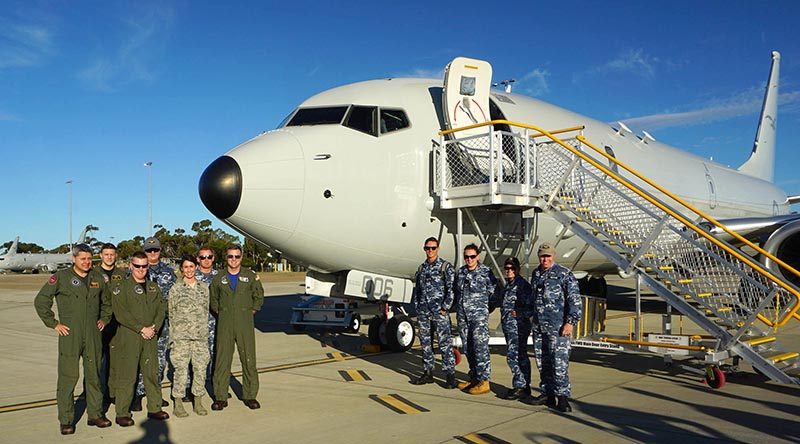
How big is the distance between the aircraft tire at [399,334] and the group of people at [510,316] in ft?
8.07

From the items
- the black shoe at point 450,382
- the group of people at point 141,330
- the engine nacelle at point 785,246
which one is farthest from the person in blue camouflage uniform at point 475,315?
the engine nacelle at point 785,246

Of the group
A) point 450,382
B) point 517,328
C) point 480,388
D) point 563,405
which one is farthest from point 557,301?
point 450,382

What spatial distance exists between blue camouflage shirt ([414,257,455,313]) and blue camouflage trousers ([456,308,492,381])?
440 millimetres

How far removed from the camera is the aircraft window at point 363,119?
32.8ft

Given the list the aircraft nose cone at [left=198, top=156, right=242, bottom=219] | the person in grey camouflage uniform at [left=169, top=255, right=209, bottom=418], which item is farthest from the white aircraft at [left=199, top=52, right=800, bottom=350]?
the person in grey camouflage uniform at [left=169, top=255, right=209, bottom=418]

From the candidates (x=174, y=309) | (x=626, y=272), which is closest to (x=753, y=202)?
(x=626, y=272)

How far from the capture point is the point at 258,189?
8.78m

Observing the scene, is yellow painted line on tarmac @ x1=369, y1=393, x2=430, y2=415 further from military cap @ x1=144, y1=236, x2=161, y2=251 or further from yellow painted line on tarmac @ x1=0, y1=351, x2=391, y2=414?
military cap @ x1=144, y1=236, x2=161, y2=251

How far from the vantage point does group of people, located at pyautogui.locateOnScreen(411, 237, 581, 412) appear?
720 centimetres

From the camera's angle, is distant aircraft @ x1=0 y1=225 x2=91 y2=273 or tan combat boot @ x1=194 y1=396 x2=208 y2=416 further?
distant aircraft @ x1=0 y1=225 x2=91 y2=273

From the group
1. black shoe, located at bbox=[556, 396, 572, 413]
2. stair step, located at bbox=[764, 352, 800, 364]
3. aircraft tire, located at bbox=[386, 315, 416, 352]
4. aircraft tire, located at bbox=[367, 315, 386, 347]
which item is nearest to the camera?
black shoe, located at bbox=[556, 396, 572, 413]

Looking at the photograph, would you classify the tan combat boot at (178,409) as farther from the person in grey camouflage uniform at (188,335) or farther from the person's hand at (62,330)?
the person's hand at (62,330)

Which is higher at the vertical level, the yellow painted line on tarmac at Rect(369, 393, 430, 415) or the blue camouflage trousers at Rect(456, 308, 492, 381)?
the blue camouflage trousers at Rect(456, 308, 492, 381)

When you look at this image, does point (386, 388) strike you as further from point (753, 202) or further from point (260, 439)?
point (753, 202)
